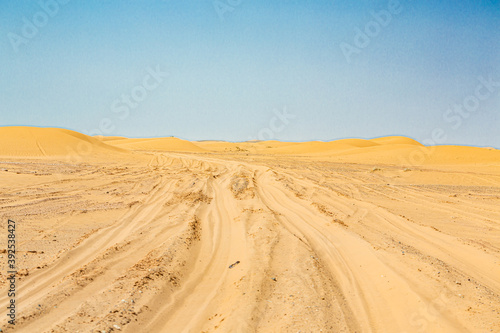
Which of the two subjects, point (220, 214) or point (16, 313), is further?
point (220, 214)

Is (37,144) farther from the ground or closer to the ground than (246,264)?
farther from the ground

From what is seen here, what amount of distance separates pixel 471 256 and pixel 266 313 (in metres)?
3.94

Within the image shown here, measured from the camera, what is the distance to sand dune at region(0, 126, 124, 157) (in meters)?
27.7

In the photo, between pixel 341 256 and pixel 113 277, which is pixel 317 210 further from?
pixel 113 277

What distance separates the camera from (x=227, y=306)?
340cm

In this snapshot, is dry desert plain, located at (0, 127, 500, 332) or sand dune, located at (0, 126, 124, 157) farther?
sand dune, located at (0, 126, 124, 157)

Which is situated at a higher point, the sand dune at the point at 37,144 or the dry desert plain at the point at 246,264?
the sand dune at the point at 37,144

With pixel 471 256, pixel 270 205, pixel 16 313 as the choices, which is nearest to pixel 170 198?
pixel 270 205

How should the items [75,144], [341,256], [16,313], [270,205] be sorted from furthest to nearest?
[75,144], [270,205], [341,256], [16,313]

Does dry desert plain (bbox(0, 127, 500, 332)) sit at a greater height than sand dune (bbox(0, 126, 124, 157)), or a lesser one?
lesser

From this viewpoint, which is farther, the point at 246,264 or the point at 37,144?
the point at 37,144

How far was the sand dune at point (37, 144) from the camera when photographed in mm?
27658

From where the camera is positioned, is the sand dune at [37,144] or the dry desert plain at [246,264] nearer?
the dry desert plain at [246,264]

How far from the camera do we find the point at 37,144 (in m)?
31.1
